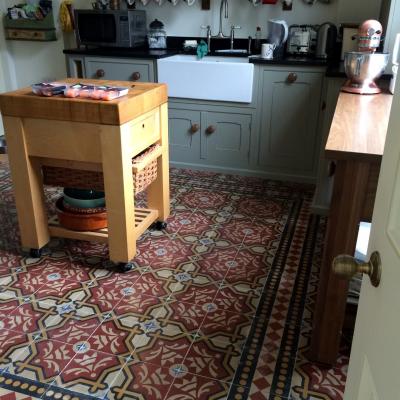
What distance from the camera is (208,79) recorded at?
3217 mm

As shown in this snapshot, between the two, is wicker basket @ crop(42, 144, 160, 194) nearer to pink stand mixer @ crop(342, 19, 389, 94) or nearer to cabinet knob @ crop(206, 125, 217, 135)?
pink stand mixer @ crop(342, 19, 389, 94)

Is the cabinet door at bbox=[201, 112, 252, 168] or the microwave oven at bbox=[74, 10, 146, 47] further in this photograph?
the microwave oven at bbox=[74, 10, 146, 47]

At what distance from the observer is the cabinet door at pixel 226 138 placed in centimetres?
333

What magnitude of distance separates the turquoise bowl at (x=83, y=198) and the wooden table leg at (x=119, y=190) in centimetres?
23

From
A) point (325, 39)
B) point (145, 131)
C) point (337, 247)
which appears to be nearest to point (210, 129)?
point (325, 39)

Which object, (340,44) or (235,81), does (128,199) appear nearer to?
(235,81)

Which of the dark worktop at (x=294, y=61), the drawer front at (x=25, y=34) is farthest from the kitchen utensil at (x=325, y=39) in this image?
the drawer front at (x=25, y=34)

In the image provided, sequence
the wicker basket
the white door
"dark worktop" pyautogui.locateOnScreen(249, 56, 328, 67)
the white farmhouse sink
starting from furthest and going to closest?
1. the white farmhouse sink
2. "dark worktop" pyautogui.locateOnScreen(249, 56, 328, 67)
3. the wicker basket
4. the white door

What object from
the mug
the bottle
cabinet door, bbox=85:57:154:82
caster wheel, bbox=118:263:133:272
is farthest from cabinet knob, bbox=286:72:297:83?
caster wheel, bbox=118:263:133:272

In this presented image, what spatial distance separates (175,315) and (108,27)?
251cm

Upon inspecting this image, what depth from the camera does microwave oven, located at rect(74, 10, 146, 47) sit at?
3441 mm

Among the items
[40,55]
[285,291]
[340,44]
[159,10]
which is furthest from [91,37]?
[285,291]

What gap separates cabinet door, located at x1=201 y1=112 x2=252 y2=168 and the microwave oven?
34.3 inches

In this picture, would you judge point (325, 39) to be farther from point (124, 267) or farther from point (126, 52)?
→ point (124, 267)
